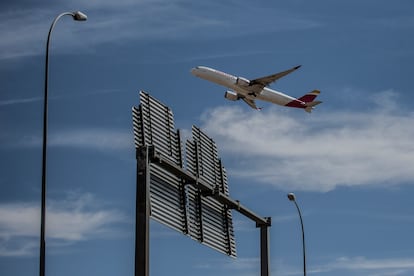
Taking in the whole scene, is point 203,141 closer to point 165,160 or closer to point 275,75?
point 165,160

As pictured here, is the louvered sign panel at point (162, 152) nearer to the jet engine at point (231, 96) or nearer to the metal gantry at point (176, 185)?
the metal gantry at point (176, 185)

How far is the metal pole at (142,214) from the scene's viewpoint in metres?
27.4

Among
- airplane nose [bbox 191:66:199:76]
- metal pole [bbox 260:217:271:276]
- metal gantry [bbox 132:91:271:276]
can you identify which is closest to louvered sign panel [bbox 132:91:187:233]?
metal gantry [bbox 132:91:271:276]

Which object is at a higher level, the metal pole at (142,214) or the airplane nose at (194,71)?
the airplane nose at (194,71)

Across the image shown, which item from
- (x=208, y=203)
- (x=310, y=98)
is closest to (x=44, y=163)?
(x=208, y=203)

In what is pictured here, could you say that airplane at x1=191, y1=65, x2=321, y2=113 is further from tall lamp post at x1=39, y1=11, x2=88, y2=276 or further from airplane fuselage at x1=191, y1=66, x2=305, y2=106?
tall lamp post at x1=39, y1=11, x2=88, y2=276

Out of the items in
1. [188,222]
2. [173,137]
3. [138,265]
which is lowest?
[138,265]

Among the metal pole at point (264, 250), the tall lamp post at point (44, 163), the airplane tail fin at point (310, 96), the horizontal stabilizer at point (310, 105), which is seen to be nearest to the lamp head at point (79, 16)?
the tall lamp post at point (44, 163)

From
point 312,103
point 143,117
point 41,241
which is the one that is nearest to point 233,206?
point 143,117

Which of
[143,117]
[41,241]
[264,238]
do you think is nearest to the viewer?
[41,241]

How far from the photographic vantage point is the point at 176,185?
32.2 meters

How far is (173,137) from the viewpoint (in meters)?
32.1

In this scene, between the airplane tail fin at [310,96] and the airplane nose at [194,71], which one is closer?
the airplane nose at [194,71]

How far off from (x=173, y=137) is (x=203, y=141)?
513 centimetres
